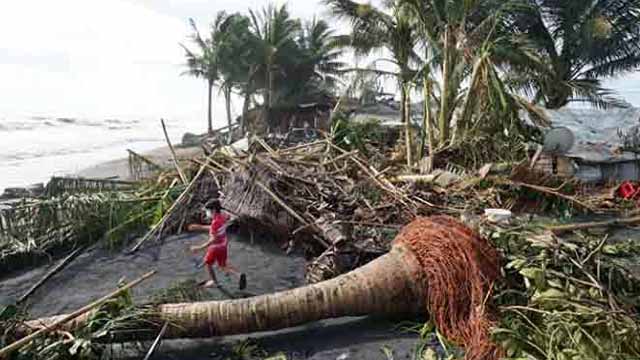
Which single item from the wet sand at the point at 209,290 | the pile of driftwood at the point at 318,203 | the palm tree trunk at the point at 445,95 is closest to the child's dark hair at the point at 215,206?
the pile of driftwood at the point at 318,203

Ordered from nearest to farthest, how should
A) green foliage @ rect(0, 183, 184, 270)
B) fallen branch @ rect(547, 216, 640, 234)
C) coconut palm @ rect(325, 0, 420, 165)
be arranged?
1. fallen branch @ rect(547, 216, 640, 234)
2. green foliage @ rect(0, 183, 184, 270)
3. coconut palm @ rect(325, 0, 420, 165)

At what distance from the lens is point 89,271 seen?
784cm

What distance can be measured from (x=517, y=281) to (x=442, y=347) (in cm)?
105

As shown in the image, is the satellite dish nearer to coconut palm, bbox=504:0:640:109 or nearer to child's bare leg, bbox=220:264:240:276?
coconut palm, bbox=504:0:640:109

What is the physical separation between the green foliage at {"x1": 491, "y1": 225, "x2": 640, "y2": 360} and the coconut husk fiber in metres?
0.18

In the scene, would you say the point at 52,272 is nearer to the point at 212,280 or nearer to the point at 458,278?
the point at 212,280

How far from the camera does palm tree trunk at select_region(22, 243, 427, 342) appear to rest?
5.06 metres

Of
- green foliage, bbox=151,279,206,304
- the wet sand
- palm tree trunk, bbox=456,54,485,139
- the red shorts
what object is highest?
palm tree trunk, bbox=456,54,485,139

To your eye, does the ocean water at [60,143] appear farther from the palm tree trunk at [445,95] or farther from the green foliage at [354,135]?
the palm tree trunk at [445,95]

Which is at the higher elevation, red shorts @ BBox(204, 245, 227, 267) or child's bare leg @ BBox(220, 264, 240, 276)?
red shorts @ BBox(204, 245, 227, 267)

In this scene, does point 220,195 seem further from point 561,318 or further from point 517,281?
point 561,318

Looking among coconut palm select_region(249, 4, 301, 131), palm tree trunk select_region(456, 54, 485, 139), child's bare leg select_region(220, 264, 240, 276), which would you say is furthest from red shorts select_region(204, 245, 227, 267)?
coconut palm select_region(249, 4, 301, 131)

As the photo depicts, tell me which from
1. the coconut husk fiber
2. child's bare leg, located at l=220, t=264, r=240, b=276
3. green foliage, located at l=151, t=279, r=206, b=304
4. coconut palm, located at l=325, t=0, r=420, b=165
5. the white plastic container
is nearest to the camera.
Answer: the coconut husk fiber

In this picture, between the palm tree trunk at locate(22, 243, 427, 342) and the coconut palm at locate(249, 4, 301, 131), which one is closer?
the palm tree trunk at locate(22, 243, 427, 342)
